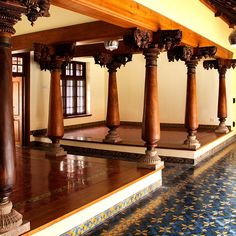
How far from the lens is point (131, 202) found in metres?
5.02

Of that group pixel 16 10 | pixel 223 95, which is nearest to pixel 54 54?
pixel 16 10

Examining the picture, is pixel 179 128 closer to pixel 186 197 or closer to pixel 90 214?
pixel 186 197

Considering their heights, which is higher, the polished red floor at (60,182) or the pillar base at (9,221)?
the pillar base at (9,221)

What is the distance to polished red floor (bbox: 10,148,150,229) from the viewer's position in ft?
12.7

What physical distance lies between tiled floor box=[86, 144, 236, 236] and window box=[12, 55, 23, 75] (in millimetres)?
6090

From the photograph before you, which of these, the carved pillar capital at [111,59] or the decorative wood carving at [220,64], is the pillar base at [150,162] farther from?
the decorative wood carving at [220,64]

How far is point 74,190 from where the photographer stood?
464 cm

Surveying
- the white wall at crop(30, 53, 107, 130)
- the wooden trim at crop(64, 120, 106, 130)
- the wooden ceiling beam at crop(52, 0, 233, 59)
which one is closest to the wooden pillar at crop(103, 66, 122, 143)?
the wooden ceiling beam at crop(52, 0, 233, 59)

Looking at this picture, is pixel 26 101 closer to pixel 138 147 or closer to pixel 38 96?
pixel 38 96

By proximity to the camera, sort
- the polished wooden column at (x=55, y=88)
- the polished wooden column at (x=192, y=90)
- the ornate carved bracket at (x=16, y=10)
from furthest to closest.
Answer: the polished wooden column at (x=192, y=90) < the polished wooden column at (x=55, y=88) < the ornate carved bracket at (x=16, y=10)

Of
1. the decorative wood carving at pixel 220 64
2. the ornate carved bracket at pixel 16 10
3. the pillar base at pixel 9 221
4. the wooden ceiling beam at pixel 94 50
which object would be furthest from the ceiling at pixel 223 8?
the pillar base at pixel 9 221

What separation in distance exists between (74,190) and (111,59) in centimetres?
487

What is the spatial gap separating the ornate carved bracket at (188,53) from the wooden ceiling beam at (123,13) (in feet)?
1.13

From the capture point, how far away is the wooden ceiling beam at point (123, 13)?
12.7 feet
